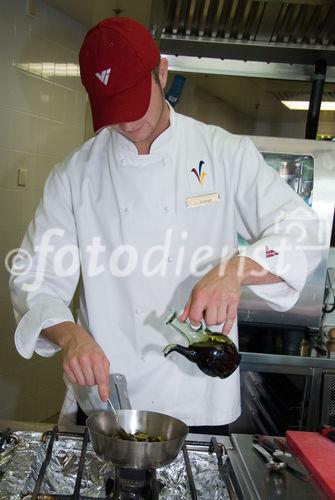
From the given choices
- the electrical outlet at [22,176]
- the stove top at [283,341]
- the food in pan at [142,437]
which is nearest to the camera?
the food in pan at [142,437]

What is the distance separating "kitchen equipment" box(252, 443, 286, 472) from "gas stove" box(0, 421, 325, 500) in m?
0.01

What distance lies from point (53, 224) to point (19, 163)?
190 cm

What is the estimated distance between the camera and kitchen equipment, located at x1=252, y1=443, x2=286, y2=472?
104cm

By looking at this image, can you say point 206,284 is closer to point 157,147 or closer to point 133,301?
point 133,301

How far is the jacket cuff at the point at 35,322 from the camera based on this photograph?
121 centimetres

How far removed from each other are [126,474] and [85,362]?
0.75ft

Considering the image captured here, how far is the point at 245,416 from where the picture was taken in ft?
7.72

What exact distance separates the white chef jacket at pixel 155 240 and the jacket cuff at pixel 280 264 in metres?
0.14

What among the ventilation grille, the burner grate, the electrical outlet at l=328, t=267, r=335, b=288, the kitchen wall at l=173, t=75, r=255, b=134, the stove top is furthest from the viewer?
the kitchen wall at l=173, t=75, r=255, b=134

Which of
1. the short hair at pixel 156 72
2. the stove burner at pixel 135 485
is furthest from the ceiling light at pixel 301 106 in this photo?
the stove burner at pixel 135 485

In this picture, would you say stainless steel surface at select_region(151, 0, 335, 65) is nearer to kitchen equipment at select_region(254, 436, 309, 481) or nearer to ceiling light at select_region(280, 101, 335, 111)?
kitchen equipment at select_region(254, 436, 309, 481)

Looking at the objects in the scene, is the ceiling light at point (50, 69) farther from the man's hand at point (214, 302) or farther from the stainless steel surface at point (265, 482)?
the stainless steel surface at point (265, 482)

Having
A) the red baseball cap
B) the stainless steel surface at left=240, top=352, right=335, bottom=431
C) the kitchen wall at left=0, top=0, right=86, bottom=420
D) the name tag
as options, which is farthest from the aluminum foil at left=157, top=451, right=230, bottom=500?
the kitchen wall at left=0, top=0, right=86, bottom=420

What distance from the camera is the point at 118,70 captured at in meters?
1.13
